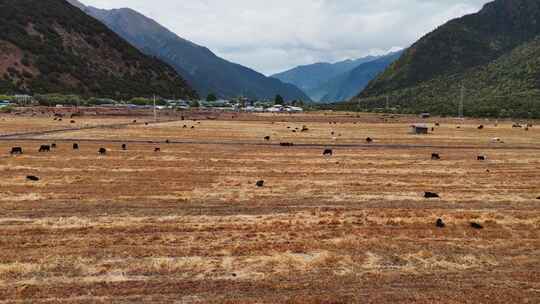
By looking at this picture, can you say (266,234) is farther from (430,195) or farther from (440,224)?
(430,195)

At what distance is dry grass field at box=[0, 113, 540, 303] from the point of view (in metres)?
10.9

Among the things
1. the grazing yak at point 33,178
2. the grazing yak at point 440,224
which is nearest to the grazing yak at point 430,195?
the grazing yak at point 440,224

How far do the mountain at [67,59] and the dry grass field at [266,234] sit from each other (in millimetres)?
121506

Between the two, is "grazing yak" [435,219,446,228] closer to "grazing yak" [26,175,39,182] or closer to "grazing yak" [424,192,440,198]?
"grazing yak" [424,192,440,198]

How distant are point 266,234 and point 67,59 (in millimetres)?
153995

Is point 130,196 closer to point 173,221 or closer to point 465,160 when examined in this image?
point 173,221

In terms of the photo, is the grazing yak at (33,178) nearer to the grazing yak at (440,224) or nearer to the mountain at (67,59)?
the grazing yak at (440,224)

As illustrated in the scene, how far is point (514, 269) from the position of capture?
1237 centimetres

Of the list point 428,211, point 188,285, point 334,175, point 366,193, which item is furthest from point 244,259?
point 334,175

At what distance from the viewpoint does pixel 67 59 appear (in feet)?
489

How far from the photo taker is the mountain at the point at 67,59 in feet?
445

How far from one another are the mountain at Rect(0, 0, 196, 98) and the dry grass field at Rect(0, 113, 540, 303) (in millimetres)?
121506

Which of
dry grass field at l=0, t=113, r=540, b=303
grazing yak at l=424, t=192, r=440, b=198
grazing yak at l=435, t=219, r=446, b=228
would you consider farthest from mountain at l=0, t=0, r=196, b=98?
grazing yak at l=435, t=219, r=446, b=228

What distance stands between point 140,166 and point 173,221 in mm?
14047
